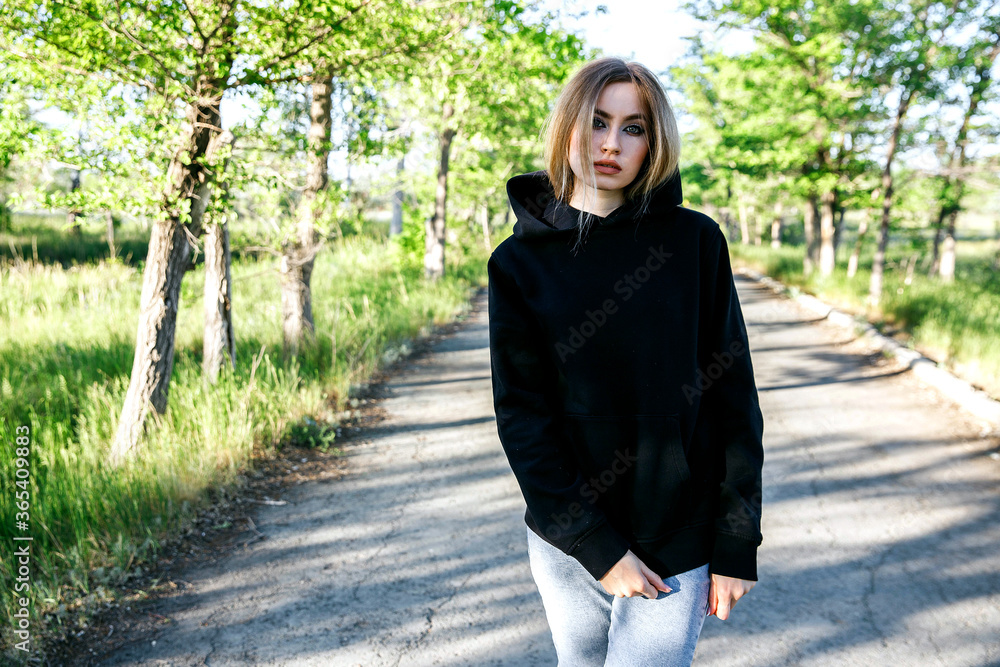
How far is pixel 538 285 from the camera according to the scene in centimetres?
144

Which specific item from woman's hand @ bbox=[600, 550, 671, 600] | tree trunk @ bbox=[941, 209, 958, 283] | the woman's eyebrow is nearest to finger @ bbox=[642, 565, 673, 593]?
woman's hand @ bbox=[600, 550, 671, 600]

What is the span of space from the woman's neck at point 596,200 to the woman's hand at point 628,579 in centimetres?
78

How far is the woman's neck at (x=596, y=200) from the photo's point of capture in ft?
4.86

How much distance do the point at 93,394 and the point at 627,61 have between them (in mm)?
4830

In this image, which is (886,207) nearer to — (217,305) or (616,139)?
(217,305)

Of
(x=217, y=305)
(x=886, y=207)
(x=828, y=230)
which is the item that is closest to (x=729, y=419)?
(x=217, y=305)

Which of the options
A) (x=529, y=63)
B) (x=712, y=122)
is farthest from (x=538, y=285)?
(x=712, y=122)

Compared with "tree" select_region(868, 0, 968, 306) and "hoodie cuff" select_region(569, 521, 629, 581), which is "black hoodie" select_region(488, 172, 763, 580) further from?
"tree" select_region(868, 0, 968, 306)

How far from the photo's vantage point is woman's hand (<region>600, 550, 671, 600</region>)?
1333 millimetres

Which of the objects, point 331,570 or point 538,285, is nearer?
point 538,285

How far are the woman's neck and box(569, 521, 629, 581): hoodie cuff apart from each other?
714 mm

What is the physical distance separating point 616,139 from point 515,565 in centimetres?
274

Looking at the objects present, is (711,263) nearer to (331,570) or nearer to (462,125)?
(331,570)

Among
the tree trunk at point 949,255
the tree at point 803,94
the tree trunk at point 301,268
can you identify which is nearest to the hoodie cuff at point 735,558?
the tree trunk at point 301,268
